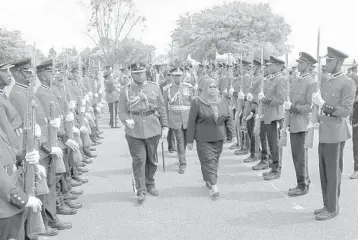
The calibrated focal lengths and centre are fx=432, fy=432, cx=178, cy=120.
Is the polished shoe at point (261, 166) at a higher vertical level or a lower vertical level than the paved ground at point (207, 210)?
higher

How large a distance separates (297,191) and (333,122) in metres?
1.54

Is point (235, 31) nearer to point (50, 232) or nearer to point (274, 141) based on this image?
point (274, 141)

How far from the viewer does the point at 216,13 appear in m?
34.7

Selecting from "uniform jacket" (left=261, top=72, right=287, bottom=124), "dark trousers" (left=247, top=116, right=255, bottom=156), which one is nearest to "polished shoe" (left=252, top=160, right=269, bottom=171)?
"dark trousers" (left=247, top=116, right=255, bottom=156)

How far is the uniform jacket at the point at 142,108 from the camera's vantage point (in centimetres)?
691

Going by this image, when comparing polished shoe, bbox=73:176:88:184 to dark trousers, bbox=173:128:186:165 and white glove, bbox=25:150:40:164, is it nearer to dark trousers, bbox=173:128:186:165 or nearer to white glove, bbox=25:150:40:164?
dark trousers, bbox=173:128:186:165

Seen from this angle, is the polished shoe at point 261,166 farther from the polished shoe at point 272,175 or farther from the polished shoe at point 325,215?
the polished shoe at point 325,215

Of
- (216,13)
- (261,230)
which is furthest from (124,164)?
(216,13)

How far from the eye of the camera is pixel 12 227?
3.76 meters

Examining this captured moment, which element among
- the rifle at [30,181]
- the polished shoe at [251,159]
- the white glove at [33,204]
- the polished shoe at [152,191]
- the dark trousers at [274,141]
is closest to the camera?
the white glove at [33,204]

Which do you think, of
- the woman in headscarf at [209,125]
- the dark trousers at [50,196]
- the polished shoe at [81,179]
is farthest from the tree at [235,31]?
the dark trousers at [50,196]

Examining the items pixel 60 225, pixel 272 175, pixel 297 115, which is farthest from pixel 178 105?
pixel 60 225

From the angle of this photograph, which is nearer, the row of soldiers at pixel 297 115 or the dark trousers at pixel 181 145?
the row of soldiers at pixel 297 115

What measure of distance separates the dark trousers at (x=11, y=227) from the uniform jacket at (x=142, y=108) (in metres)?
3.19
